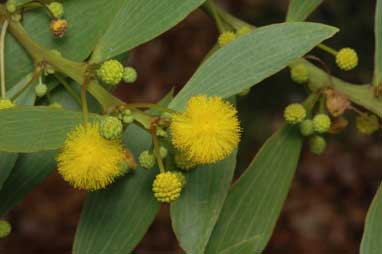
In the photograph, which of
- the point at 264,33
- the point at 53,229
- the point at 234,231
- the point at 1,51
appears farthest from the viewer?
the point at 53,229

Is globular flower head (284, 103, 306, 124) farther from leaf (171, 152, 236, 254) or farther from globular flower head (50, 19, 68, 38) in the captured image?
globular flower head (50, 19, 68, 38)

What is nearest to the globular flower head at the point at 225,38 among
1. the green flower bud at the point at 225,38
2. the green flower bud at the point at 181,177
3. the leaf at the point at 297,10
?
the green flower bud at the point at 225,38

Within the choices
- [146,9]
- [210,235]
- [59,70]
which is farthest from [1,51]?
[210,235]

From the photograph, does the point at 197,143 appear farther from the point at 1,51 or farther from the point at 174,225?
the point at 1,51

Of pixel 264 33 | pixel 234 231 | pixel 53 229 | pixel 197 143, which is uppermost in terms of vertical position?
pixel 264 33

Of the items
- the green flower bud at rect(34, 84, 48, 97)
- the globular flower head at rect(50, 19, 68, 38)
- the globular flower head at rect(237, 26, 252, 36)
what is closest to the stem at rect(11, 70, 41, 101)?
the green flower bud at rect(34, 84, 48, 97)

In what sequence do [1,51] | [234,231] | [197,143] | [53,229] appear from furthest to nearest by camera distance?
[53,229], [234,231], [1,51], [197,143]
